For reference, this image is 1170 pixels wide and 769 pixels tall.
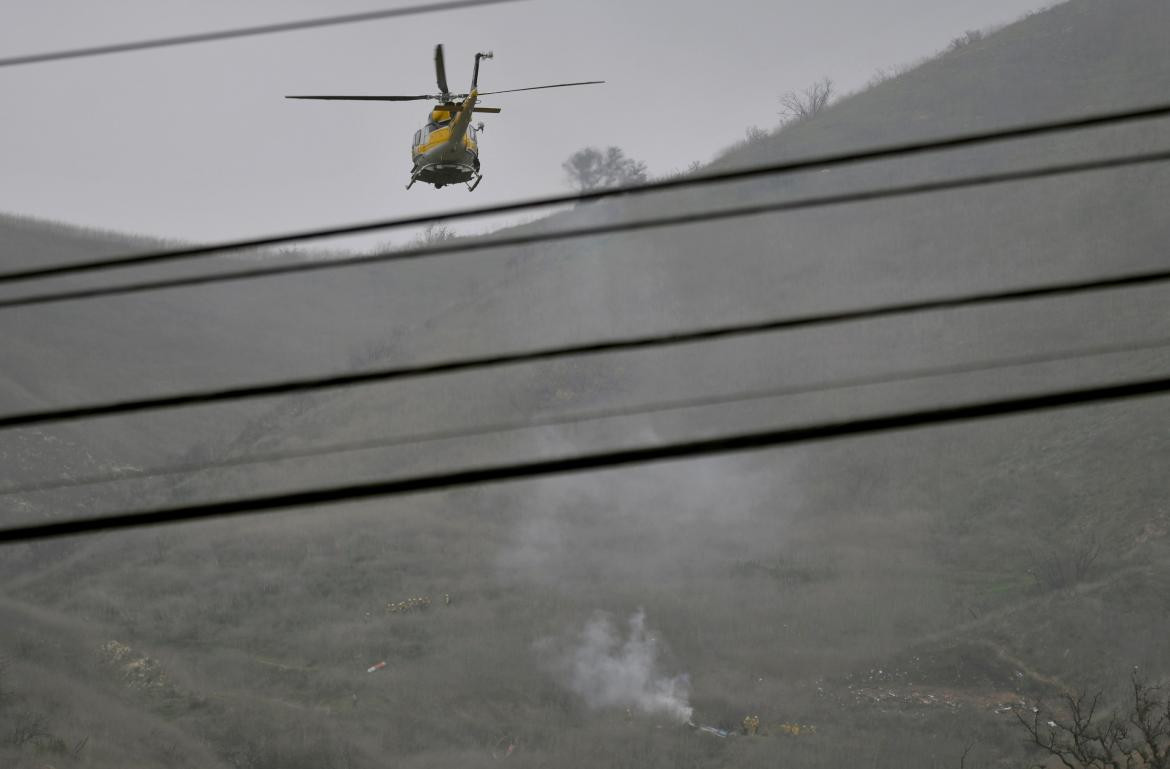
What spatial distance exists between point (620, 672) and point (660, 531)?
10632 millimetres

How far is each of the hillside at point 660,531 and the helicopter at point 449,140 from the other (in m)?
10.6

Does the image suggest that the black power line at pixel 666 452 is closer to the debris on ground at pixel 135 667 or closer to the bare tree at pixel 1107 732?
the bare tree at pixel 1107 732

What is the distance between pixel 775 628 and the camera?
99.2 feet

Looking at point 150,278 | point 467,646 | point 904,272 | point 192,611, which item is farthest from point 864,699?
point 150,278

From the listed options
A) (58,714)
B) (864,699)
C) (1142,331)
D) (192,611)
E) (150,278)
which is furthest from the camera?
(150,278)

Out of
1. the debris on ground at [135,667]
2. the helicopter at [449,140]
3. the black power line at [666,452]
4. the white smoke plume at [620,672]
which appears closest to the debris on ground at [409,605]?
the white smoke plume at [620,672]

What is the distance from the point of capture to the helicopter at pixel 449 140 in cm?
1667

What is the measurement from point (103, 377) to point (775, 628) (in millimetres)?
41036

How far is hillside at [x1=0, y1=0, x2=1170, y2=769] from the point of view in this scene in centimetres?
2519

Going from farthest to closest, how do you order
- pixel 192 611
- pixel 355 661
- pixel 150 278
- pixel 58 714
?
pixel 150 278 → pixel 192 611 → pixel 355 661 → pixel 58 714

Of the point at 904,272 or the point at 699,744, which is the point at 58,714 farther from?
the point at 904,272

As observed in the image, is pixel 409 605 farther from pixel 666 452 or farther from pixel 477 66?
pixel 666 452

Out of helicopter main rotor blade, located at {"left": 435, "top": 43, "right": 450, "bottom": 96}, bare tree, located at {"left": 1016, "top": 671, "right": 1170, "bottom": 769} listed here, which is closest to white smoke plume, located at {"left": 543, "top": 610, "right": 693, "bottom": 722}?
bare tree, located at {"left": 1016, "top": 671, "right": 1170, "bottom": 769}

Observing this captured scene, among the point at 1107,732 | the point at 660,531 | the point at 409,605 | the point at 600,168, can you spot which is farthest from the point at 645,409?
the point at 600,168
